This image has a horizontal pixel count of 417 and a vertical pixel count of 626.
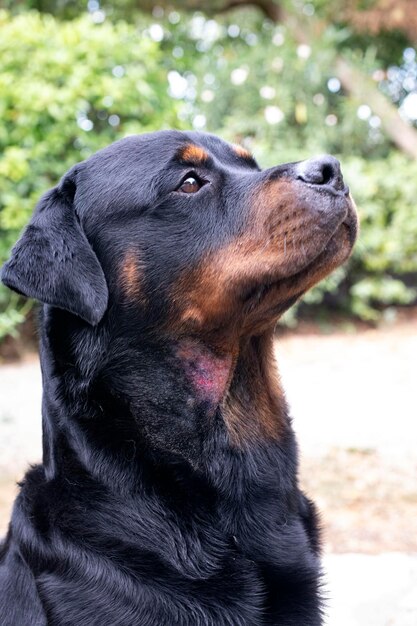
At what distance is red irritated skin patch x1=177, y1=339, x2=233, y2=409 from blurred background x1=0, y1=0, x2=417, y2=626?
4.16ft

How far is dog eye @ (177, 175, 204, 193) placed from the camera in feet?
9.40

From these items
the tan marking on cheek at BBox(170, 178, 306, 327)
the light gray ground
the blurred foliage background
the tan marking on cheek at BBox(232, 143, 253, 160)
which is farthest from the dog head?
the blurred foliage background

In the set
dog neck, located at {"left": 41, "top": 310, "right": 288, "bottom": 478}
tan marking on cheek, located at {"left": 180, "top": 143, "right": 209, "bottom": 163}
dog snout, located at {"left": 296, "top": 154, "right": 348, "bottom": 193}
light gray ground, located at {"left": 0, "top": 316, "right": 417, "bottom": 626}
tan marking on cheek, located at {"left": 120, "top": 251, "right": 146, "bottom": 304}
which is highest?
dog snout, located at {"left": 296, "top": 154, "right": 348, "bottom": 193}

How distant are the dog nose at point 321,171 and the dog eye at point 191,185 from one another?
0.42m

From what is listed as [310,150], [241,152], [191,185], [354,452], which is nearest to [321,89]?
[310,150]

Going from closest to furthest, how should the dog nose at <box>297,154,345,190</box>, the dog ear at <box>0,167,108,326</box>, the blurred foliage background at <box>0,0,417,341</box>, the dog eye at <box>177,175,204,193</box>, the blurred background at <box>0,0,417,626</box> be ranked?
the dog ear at <box>0,167,108,326</box> < the dog nose at <box>297,154,345,190</box> < the dog eye at <box>177,175,204,193</box> < the blurred background at <box>0,0,417,626</box> < the blurred foliage background at <box>0,0,417,341</box>

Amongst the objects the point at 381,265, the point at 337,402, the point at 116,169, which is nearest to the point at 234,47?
A: the point at 381,265

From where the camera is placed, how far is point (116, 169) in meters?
2.87

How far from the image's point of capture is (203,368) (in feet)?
8.95

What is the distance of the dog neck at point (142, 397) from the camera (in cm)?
263

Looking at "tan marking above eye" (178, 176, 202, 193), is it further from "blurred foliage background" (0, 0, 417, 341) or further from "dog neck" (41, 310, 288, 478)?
"blurred foliage background" (0, 0, 417, 341)

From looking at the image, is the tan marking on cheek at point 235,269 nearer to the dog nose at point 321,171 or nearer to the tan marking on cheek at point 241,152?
the dog nose at point 321,171

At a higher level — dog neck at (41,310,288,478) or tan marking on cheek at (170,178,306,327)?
tan marking on cheek at (170,178,306,327)

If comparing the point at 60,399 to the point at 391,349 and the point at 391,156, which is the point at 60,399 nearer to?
the point at 391,349
